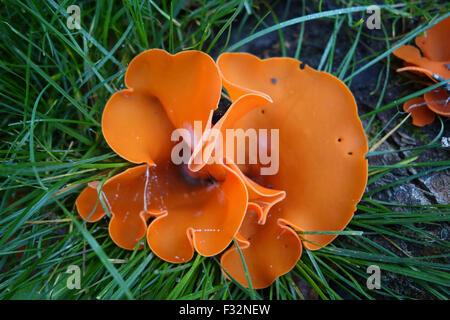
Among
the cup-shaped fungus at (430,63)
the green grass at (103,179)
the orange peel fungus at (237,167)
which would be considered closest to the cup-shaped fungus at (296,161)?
the orange peel fungus at (237,167)

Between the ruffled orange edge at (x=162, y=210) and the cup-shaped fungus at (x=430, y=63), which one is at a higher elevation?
the cup-shaped fungus at (x=430, y=63)

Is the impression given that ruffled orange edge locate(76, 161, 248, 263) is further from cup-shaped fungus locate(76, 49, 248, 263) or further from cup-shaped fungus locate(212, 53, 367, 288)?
cup-shaped fungus locate(212, 53, 367, 288)

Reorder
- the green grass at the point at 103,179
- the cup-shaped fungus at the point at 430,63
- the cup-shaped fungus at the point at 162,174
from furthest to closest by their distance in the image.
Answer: the cup-shaped fungus at the point at 430,63, the green grass at the point at 103,179, the cup-shaped fungus at the point at 162,174

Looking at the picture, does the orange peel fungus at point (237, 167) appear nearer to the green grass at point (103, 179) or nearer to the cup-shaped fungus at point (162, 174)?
the cup-shaped fungus at point (162, 174)

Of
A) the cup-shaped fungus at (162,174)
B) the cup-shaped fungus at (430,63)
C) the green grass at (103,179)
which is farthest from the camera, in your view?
the cup-shaped fungus at (430,63)

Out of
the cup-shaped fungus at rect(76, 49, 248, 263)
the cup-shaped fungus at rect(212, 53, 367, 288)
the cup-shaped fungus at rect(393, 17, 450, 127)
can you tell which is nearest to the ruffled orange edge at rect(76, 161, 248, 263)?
the cup-shaped fungus at rect(76, 49, 248, 263)
